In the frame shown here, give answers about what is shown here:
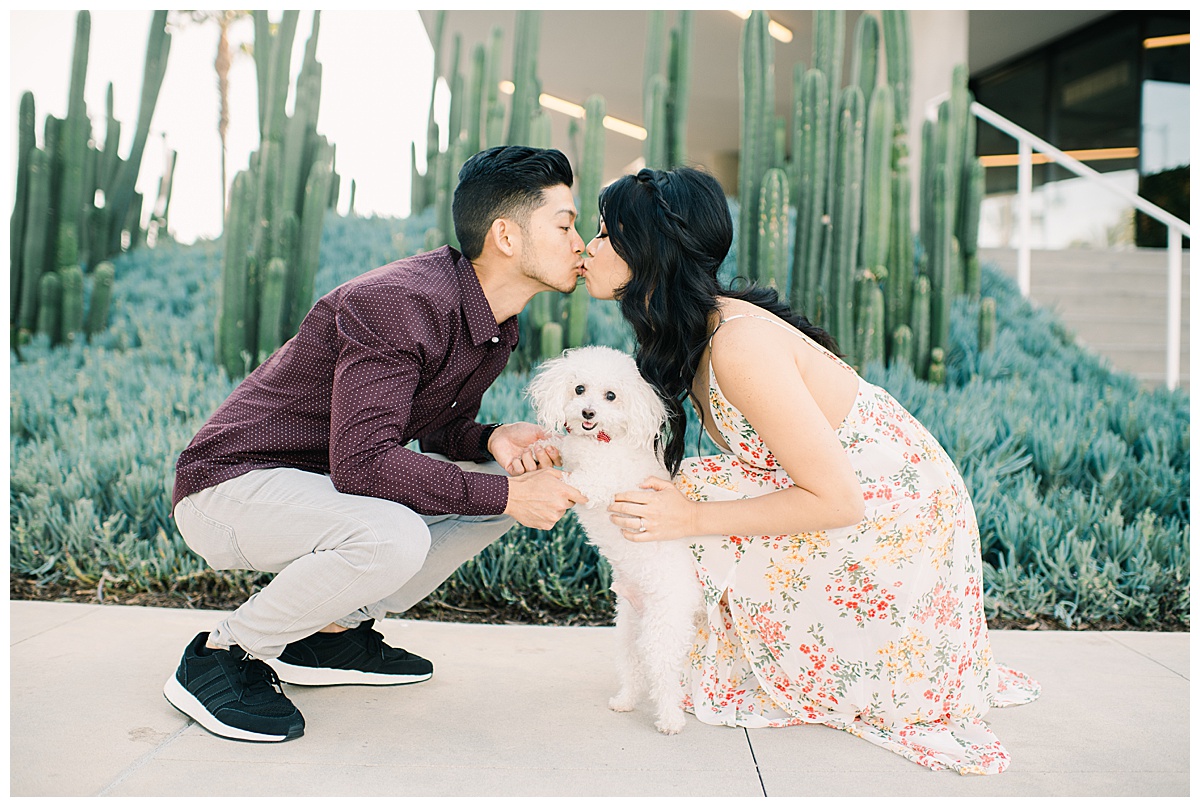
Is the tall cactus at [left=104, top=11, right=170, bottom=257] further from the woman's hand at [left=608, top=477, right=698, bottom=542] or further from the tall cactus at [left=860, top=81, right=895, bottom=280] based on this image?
the woman's hand at [left=608, top=477, right=698, bottom=542]

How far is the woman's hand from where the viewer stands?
212cm

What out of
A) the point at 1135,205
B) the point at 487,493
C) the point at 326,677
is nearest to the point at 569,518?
the point at 326,677

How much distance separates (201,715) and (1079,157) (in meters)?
10.2

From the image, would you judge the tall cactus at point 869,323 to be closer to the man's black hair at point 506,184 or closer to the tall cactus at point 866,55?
the tall cactus at point 866,55

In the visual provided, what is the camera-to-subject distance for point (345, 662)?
250 centimetres

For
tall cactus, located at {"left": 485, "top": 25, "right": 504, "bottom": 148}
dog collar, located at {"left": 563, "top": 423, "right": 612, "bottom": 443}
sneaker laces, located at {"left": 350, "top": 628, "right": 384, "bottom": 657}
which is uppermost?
tall cactus, located at {"left": 485, "top": 25, "right": 504, "bottom": 148}

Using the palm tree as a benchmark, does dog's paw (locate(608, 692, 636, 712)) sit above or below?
below

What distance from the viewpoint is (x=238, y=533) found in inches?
86.0

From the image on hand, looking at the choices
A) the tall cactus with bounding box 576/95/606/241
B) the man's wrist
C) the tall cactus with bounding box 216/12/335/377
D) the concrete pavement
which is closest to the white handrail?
the tall cactus with bounding box 576/95/606/241

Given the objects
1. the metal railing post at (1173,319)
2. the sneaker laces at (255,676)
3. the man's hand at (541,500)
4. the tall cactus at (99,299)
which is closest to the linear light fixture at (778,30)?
the metal railing post at (1173,319)

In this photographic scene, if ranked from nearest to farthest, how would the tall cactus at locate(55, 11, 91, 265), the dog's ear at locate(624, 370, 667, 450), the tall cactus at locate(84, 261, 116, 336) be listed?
the dog's ear at locate(624, 370, 667, 450), the tall cactus at locate(55, 11, 91, 265), the tall cactus at locate(84, 261, 116, 336)

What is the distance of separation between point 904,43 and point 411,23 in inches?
143

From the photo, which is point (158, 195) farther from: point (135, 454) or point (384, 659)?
point (384, 659)
